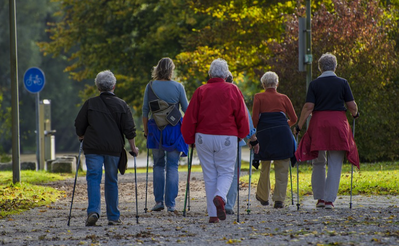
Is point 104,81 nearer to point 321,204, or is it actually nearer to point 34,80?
point 321,204

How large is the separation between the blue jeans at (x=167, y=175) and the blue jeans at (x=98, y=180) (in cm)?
140

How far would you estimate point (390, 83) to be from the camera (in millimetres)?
23219

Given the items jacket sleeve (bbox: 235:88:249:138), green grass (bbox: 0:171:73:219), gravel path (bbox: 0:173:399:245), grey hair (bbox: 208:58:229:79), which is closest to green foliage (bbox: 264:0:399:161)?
green grass (bbox: 0:171:73:219)

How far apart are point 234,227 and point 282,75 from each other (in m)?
14.9

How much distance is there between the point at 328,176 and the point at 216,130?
6.84 feet

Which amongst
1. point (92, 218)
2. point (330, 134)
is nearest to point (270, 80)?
point (330, 134)

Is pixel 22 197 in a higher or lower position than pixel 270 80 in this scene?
lower

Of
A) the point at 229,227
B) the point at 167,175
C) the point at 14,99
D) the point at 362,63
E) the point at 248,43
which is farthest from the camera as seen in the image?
the point at 248,43

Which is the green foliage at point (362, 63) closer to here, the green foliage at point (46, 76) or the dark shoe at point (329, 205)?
the dark shoe at point (329, 205)

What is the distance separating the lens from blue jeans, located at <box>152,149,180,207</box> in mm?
10312

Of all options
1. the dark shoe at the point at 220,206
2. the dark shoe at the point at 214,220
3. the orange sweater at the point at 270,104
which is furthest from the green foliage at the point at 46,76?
the dark shoe at the point at 220,206

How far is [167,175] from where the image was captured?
34.0 ft

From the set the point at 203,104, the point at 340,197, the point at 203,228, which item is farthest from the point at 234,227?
the point at 340,197

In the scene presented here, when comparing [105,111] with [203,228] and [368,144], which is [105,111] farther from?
[368,144]
